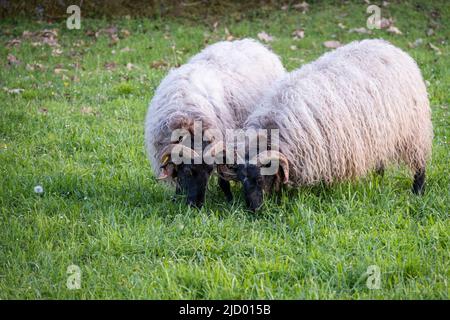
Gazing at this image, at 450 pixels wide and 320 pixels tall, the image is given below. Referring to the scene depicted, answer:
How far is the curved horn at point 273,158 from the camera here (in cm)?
449

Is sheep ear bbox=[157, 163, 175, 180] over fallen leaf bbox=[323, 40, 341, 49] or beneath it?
beneath

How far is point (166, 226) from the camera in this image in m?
4.43

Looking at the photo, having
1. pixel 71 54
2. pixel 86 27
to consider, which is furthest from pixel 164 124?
pixel 86 27

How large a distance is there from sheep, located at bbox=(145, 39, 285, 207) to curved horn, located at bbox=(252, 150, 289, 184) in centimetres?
42

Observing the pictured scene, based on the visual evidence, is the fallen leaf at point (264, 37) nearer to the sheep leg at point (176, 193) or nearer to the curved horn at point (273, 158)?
the sheep leg at point (176, 193)

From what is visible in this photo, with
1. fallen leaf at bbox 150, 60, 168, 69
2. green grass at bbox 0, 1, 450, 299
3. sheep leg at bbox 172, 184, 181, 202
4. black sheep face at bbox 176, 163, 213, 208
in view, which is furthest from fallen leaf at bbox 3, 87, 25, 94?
black sheep face at bbox 176, 163, 213, 208

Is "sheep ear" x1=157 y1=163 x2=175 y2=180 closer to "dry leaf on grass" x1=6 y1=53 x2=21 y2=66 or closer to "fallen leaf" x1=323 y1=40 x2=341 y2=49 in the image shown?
"dry leaf on grass" x1=6 y1=53 x2=21 y2=66

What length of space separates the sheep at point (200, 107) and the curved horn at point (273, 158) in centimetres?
42

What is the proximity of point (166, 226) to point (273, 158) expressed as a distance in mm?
993

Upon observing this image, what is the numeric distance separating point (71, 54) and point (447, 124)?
621cm

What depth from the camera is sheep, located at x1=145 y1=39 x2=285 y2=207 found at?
4.70 m

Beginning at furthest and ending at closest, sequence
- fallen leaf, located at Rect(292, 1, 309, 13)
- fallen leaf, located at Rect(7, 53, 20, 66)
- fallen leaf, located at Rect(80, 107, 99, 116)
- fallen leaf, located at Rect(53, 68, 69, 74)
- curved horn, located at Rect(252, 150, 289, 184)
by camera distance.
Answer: fallen leaf, located at Rect(292, 1, 309, 13) < fallen leaf, located at Rect(7, 53, 20, 66) < fallen leaf, located at Rect(53, 68, 69, 74) < fallen leaf, located at Rect(80, 107, 99, 116) < curved horn, located at Rect(252, 150, 289, 184)

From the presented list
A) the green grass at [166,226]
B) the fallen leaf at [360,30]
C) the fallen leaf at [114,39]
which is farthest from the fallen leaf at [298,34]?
the green grass at [166,226]
